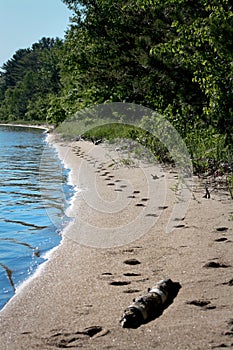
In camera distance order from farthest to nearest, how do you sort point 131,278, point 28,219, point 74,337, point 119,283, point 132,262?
point 28,219 < point 132,262 < point 131,278 < point 119,283 < point 74,337

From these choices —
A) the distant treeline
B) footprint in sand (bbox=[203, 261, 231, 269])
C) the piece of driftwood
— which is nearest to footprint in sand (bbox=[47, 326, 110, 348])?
the piece of driftwood

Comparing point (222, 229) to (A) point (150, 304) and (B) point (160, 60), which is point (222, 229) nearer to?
(A) point (150, 304)

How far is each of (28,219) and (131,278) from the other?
407 centimetres

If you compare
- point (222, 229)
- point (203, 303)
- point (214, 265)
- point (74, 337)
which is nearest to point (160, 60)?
point (222, 229)

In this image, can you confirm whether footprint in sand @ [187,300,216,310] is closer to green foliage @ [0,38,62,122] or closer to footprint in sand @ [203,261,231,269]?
footprint in sand @ [203,261,231,269]

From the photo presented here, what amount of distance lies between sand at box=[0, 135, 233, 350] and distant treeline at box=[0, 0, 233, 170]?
71.2 inches

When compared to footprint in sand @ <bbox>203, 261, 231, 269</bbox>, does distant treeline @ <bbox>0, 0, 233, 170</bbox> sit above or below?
above

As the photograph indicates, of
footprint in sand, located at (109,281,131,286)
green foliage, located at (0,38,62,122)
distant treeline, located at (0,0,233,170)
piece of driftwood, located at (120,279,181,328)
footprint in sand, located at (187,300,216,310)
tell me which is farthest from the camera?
green foliage, located at (0,38,62,122)

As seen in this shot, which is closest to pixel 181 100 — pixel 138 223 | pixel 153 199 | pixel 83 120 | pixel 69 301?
pixel 153 199

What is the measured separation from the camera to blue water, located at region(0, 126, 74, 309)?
19.5 ft

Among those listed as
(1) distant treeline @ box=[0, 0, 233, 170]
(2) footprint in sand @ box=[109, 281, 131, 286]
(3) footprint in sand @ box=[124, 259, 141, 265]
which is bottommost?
(2) footprint in sand @ box=[109, 281, 131, 286]

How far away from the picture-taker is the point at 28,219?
8.77 m

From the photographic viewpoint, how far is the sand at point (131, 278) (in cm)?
362

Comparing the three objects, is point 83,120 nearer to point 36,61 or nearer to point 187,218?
point 187,218
